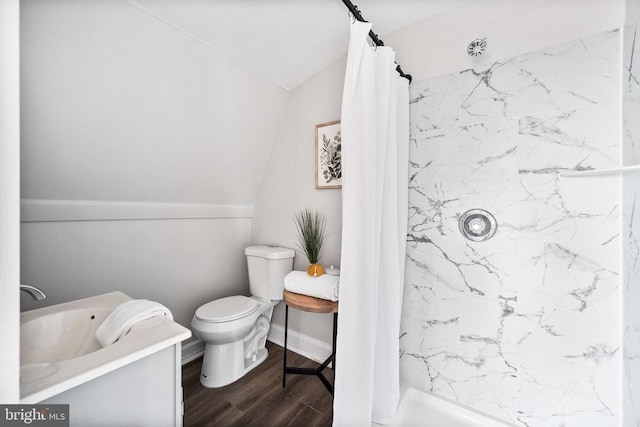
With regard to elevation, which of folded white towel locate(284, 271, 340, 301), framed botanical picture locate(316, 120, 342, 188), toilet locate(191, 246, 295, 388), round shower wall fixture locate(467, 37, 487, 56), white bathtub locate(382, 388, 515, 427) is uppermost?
round shower wall fixture locate(467, 37, 487, 56)

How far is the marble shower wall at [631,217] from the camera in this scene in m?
0.94

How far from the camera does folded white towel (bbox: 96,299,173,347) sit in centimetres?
94

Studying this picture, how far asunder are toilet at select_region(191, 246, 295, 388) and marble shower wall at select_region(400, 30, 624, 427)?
989 mm

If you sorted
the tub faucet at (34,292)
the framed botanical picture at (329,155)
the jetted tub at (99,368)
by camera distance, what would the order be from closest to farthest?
the jetted tub at (99,368) < the tub faucet at (34,292) < the framed botanical picture at (329,155)

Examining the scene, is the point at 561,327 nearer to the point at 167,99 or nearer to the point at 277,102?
the point at 277,102

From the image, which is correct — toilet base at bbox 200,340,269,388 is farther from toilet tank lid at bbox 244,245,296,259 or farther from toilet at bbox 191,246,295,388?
toilet tank lid at bbox 244,245,296,259

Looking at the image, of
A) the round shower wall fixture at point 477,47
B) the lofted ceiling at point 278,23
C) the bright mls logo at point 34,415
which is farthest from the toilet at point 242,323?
the round shower wall fixture at point 477,47

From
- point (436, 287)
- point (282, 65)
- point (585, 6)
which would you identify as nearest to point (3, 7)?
point (282, 65)

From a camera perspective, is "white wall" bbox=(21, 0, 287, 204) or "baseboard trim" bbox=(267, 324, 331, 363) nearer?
"white wall" bbox=(21, 0, 287, 204)

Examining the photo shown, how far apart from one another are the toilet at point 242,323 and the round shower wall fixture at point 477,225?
1.20 m

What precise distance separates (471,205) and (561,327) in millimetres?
667

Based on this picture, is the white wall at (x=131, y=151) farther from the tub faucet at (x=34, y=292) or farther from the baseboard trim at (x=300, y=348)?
the tub faucet at (x=34, y=292)

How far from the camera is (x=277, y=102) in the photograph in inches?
77.8

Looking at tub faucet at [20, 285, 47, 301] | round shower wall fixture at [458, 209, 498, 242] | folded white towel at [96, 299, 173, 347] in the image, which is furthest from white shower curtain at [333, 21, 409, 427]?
tub faucet at [20, 285, 47, 301]
